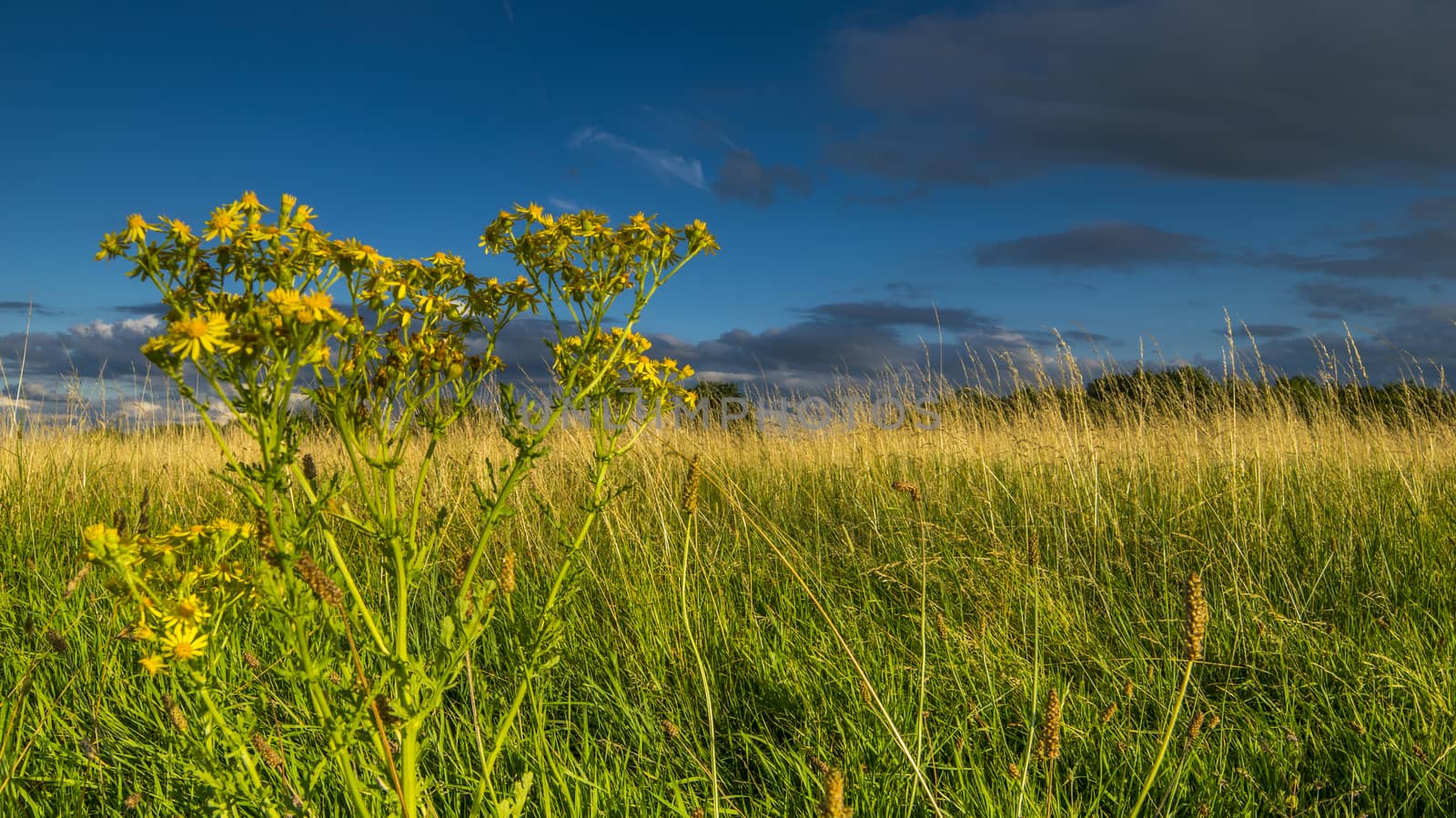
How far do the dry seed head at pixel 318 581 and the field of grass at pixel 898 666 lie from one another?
26 cm

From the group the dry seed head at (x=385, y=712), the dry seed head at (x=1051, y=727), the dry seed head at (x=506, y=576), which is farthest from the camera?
the dry seed head at (x=506, y=576)

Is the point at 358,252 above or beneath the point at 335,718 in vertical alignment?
above

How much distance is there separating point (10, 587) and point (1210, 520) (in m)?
5.57

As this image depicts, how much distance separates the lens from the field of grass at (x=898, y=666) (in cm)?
194

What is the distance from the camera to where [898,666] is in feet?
8.09

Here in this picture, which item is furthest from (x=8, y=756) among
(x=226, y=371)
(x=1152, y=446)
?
(x=1152, y=446)

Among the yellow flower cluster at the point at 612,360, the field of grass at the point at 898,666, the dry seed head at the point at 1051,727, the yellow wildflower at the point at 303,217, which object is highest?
the yellow wildflower at the point at 303,217

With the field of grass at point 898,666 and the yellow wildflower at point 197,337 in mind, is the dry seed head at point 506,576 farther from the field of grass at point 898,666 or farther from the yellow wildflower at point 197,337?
the yellow wildflower at point 197,337

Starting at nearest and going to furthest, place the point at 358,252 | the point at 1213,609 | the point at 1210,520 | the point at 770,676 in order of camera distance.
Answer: the point at 358,252 < the point at 770,676 < the point at 1213,609 < the point at 1210,520

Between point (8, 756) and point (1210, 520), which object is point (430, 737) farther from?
point (1210, 520)

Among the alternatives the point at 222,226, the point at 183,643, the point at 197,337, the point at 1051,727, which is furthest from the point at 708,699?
the point at 222,226

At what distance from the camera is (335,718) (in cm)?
133

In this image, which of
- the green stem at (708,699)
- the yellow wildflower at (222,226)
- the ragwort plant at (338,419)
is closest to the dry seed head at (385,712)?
the ragwort plant at (338,419)

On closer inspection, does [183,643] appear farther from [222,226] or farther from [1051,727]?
[1051,727]
